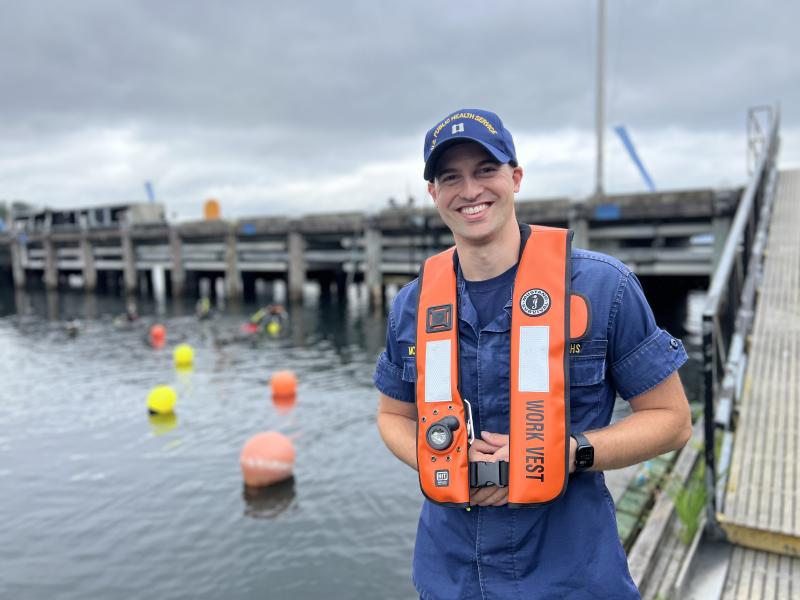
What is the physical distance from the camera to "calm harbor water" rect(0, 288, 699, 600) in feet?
21.9

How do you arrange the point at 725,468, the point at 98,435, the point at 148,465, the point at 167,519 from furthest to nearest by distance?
the point at 98,435 → the point at 148,465 → the point at 167,519 → the point at 725,468

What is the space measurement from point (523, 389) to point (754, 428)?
446 centimetres

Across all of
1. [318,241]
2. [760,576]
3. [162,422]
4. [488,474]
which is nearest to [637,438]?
[488,474]

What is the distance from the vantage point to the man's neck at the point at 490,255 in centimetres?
226

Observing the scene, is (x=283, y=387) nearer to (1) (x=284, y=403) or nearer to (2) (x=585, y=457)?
(1) (x=284, y=403)

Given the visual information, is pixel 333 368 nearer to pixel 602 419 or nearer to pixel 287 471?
pixel 287 471

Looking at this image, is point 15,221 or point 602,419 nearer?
point 602,419

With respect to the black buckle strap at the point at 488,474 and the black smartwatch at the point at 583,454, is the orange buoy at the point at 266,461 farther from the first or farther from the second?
the black smartwatch at the point at 583,454

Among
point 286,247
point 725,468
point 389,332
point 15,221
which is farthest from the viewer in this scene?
point 15,221

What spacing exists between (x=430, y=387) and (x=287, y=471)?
292 inches

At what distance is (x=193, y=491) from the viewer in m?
8.67

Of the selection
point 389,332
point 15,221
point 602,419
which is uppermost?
point 15,221

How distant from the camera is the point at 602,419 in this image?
2.21 metres

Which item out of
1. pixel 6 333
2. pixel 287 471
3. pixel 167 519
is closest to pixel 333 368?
pixel 287 471
